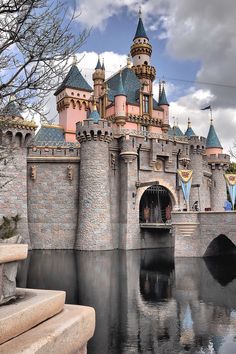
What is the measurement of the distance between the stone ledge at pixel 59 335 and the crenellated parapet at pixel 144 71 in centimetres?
3552

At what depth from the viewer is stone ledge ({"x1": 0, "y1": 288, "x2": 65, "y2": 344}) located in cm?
217

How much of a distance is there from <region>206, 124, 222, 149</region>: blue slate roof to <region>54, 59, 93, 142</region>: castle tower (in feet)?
40.8

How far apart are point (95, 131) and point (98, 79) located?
14.7 metres

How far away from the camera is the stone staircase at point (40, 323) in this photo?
2137 millimetres

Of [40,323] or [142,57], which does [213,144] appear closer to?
[142,57]

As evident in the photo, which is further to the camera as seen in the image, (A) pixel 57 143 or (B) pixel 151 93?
(B) pixel 151 93

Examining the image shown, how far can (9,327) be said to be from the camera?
2.17 metres

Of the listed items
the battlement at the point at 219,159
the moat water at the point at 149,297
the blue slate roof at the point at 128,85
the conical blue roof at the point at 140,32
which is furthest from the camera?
the conical blue roof at the point at 140,32

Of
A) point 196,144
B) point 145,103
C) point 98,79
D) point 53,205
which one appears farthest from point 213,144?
A: point 53,205

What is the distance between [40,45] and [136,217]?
2227cm

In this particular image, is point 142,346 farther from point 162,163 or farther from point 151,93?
point 151,93

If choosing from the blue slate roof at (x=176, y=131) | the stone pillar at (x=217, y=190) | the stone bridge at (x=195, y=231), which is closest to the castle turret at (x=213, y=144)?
the stone pillar at (x=217, y=190)

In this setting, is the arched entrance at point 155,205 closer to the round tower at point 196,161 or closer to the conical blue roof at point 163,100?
the round tower at point 196,161

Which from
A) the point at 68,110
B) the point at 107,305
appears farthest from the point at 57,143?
the point at 107,305
